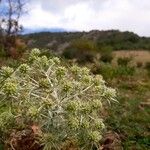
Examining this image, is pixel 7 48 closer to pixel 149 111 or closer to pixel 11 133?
pixel 149 111

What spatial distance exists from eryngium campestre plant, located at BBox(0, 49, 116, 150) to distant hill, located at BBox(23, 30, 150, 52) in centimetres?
4432

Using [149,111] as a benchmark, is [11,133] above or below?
above

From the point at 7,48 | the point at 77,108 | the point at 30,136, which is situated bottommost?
the point at 7,48

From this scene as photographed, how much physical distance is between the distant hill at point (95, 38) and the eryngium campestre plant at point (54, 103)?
145 feet

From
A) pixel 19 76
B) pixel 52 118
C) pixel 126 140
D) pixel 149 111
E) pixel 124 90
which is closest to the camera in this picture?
pixel 52 118

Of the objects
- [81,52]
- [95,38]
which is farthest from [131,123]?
[95,38]

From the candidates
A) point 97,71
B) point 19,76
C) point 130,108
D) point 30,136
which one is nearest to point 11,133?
point 30,136

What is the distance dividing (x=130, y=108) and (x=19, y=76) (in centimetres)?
573

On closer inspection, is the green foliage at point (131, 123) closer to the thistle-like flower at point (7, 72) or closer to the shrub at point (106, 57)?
the thistle-like flower at point (7, 72)

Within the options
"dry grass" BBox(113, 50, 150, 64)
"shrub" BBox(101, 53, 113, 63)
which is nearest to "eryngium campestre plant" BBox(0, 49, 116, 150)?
"dry grass" BBox(113, 50, 150, 64)

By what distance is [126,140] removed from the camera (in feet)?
36.6

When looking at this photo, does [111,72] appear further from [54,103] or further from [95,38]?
[95,38]

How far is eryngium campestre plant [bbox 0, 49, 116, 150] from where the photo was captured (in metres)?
7.43

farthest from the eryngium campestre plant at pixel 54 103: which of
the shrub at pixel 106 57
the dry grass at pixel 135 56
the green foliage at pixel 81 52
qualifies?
the shrub at pixel 106 57
